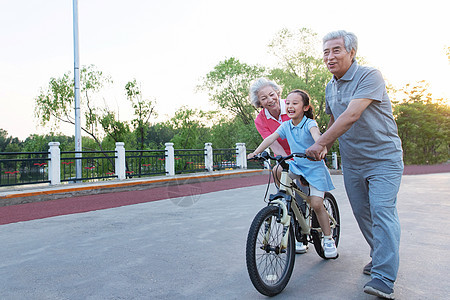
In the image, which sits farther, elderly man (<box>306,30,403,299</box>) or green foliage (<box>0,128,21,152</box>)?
green foliage (<box>0,128,21,152</box>)

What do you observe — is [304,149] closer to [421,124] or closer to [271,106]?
[271,106]

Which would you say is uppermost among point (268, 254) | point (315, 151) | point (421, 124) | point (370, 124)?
point (421, 124)

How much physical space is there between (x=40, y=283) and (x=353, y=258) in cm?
291

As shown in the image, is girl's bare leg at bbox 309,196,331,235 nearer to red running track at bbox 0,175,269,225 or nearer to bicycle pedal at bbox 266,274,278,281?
bicycle pedal at bbox 266,274,278,281

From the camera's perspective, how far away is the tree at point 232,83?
35.8m

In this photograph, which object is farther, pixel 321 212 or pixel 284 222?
pixel 321 212

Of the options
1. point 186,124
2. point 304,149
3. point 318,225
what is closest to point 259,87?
point 304,149

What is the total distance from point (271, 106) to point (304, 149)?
682mm

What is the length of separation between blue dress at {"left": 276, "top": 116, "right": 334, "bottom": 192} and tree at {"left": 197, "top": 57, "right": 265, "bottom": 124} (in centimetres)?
3228

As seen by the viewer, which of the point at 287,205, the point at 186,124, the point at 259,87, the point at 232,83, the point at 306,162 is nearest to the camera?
the point at 287,205

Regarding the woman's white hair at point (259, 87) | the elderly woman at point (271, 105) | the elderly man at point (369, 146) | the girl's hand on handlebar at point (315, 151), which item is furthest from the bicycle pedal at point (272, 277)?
the woman's white hair at point (259, 87)

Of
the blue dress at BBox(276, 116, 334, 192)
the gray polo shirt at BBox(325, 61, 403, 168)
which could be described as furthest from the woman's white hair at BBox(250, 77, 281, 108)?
the gray polo shirt at BBox(325, 61, 403, 168)

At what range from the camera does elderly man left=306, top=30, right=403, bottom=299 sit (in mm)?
2600

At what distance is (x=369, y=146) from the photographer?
2820 millimetres
